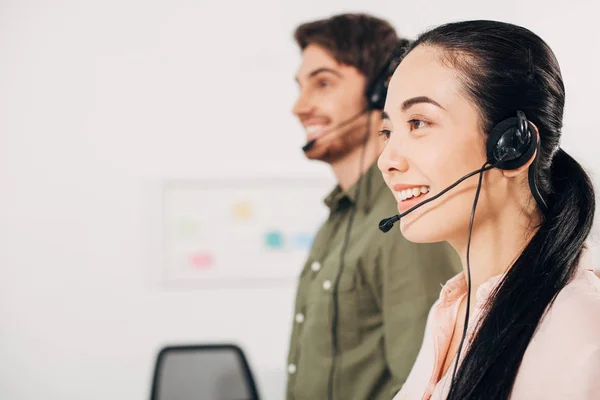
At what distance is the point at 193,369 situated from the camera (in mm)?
1933

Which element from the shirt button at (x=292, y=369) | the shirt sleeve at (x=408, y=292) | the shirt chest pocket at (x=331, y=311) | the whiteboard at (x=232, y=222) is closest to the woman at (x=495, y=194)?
the shirt sleeve at (x=408, y=292)

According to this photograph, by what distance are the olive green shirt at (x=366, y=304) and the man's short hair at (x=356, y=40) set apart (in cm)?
23

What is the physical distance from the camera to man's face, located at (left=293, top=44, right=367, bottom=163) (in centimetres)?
127

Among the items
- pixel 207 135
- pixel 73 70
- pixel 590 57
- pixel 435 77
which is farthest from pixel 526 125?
pixel 73 70

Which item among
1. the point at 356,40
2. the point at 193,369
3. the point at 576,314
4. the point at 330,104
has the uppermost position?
the point at 356,40

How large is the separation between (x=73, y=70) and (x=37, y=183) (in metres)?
0.43

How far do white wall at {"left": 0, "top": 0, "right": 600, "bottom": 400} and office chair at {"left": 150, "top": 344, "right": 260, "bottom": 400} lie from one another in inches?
15.2

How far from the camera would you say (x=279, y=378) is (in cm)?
238

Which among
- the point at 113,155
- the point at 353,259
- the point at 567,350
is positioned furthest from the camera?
the point at 113,155

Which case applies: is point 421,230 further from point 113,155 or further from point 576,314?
point 113,155

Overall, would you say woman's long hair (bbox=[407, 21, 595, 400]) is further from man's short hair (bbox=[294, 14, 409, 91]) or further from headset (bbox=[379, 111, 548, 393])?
man's short hair (bbox=[294, 14, 409, 91])

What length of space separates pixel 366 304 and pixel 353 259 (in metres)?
0.08

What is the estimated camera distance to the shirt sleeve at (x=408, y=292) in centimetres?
98

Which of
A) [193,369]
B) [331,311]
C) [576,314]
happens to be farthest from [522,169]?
[193,369]
